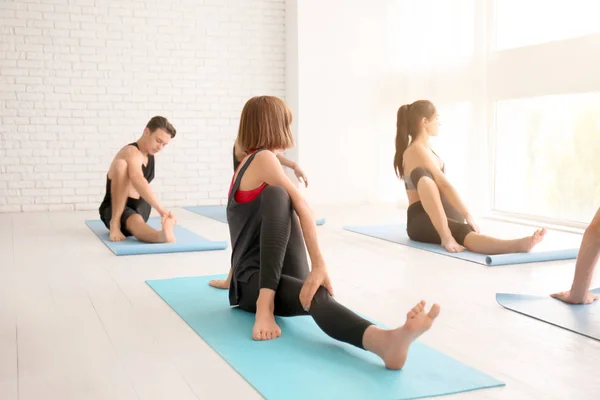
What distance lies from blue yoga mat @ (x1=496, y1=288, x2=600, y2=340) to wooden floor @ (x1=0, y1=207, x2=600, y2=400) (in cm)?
5

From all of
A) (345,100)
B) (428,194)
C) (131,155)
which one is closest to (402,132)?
(428,194)

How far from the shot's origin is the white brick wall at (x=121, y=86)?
7.25 metres

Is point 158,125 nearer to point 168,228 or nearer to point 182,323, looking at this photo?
point 168,228

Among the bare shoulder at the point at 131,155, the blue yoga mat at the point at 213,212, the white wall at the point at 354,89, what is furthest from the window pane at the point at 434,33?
the bare shoulder at the point at 131,155

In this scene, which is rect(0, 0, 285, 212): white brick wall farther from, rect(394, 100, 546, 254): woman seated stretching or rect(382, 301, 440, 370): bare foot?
rect(382, 301, 440, 370): bare foot

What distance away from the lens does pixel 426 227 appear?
4875 mm

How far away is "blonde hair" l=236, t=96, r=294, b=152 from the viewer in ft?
9.41

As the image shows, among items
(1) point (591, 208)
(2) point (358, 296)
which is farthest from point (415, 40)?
(2) point (358, 296)

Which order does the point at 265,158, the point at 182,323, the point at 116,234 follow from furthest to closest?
the point at 116,234 < the point at 182,323 < the point at 265,158

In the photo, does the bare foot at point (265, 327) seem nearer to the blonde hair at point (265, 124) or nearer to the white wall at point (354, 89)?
the blonde hair at point (265, 124)

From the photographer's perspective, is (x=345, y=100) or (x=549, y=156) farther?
(x=345, y=100)

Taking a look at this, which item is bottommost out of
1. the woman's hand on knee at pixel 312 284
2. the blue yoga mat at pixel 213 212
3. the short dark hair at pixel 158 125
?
the blue yoga mat at pixel 213 212

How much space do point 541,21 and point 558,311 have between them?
394 centimetres

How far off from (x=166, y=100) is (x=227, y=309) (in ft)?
16.4
